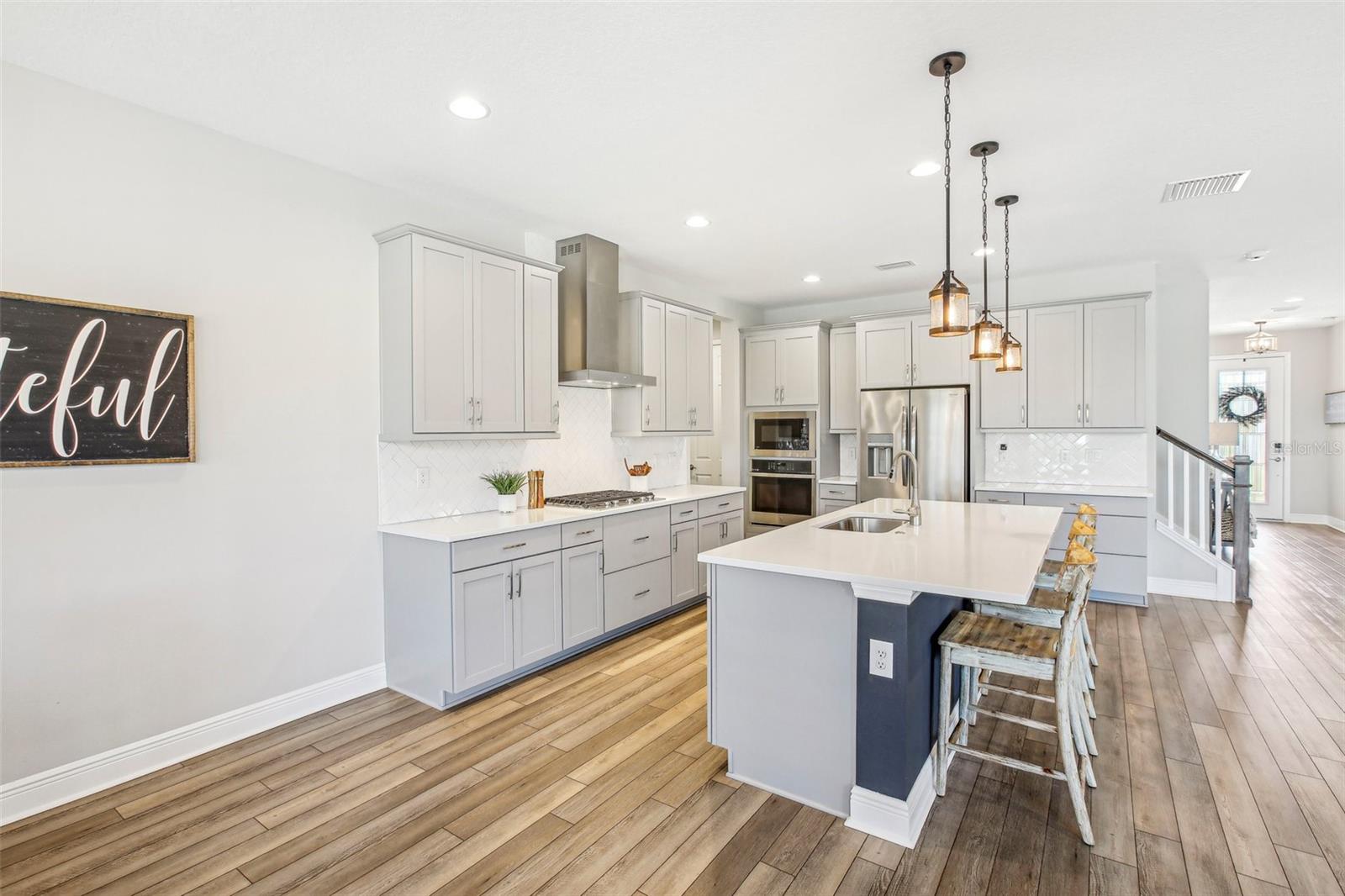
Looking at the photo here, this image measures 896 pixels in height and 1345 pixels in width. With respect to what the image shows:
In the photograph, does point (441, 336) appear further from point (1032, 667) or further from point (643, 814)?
point (1032, 667)

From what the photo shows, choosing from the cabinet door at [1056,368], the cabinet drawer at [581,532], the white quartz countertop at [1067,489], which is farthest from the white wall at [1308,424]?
the cabinet drawer at [581,532]

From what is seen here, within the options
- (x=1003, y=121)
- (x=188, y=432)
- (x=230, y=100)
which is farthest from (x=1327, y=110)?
(x=188, y=432)

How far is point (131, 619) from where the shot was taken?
2561 millimetres

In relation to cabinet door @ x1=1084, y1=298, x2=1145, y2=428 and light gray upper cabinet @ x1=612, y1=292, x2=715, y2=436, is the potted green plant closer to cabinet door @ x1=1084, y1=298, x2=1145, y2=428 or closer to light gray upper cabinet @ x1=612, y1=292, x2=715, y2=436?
light gray upper cabinet @ x1=612, y1=292, x2=715, y2=436

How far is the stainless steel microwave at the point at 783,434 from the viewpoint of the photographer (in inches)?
242

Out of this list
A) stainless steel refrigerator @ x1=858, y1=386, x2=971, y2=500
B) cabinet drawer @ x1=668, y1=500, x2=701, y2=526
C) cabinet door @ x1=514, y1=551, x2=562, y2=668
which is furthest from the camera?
stainless steel refrigerator @ x1=858, y1=386, x2=971, y2=500

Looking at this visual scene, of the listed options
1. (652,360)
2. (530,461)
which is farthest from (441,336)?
(652,360)

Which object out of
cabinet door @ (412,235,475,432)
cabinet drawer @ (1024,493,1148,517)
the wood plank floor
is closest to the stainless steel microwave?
cabinet drawer @ (1024,493,1148,517)

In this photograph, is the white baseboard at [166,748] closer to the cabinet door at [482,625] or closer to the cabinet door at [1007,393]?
the cabinet door at [482,625]

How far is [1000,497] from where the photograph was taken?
5242 millimetres

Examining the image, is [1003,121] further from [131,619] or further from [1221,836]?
[131,619]

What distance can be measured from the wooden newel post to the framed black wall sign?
6764 millimetres

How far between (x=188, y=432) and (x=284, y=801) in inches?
60.7

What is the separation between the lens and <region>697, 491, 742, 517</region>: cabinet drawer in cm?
485
